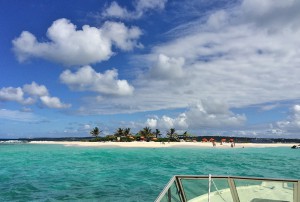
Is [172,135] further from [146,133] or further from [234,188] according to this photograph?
[234,188]

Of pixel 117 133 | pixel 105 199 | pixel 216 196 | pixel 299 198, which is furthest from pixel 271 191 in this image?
pixel 117 133

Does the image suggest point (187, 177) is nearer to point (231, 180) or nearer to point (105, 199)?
point (231, 180)

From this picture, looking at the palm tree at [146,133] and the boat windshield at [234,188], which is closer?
the boat windshield at [234,188]

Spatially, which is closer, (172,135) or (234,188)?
(234,188)

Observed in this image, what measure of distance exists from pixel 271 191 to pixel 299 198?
50cm

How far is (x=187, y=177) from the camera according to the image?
626 cm

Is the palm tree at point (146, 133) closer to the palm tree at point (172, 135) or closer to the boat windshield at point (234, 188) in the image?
the palm tree at point (172, 135)

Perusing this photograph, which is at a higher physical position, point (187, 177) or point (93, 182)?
point (187, 177)

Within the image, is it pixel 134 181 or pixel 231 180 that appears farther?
pixel 134 181

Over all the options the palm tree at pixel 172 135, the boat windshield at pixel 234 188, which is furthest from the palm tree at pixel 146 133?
the boat windshield at pixel 234 188

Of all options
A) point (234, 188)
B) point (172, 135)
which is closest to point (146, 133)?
point (172, 135)

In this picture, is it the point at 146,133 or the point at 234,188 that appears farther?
the point at 146,133

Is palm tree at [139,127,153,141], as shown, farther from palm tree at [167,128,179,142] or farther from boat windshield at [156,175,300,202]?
boat windshield at [156,175,300,202]

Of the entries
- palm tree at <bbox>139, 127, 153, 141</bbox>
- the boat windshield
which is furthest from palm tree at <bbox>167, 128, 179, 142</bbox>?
the boat windshield
